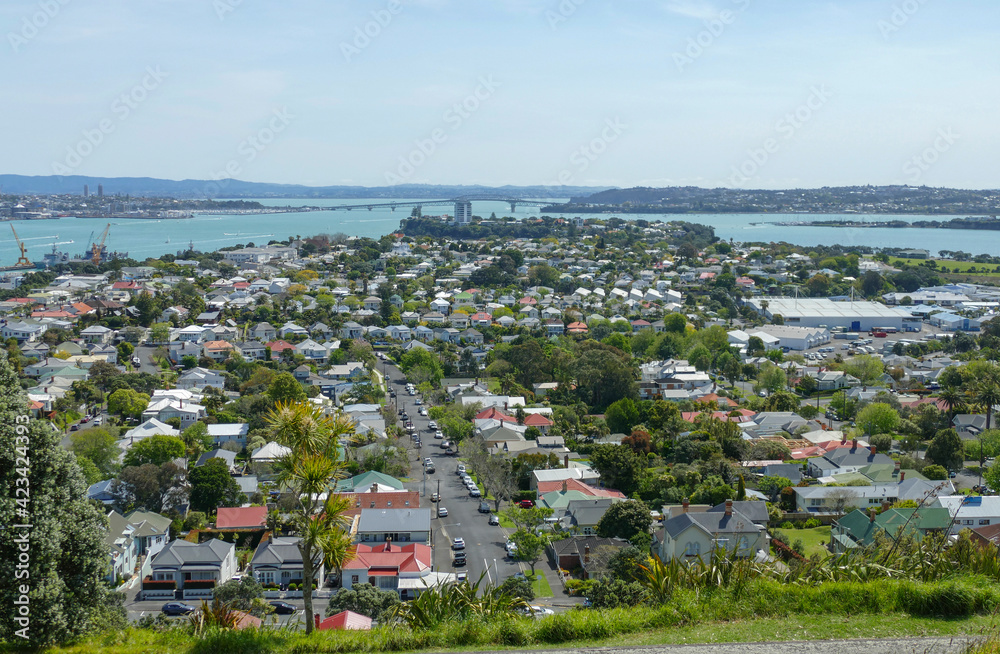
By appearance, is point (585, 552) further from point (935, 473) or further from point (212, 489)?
point (935, 473)

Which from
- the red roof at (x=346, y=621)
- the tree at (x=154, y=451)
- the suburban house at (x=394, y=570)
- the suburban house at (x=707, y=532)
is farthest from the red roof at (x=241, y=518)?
the suburban house at (x=707, y=532)

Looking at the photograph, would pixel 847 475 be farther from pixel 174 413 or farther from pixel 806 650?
pixel 174 413

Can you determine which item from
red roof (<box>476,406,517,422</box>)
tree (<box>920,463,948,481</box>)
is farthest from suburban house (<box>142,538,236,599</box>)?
tree (<box>920,463,948,481</box>)

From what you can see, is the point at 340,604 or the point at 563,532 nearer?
the point at 340,604

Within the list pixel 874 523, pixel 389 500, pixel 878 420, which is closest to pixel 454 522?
pixel 389 500

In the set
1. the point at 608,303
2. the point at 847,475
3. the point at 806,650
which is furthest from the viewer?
the point at 608,303

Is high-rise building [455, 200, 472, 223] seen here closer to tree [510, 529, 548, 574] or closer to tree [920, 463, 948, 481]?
tree [920, 463, 948, 481]

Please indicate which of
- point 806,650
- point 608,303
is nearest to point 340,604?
point 806,650

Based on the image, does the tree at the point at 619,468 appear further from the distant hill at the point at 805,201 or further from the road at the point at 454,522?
the distant hill at the point at 805,201
